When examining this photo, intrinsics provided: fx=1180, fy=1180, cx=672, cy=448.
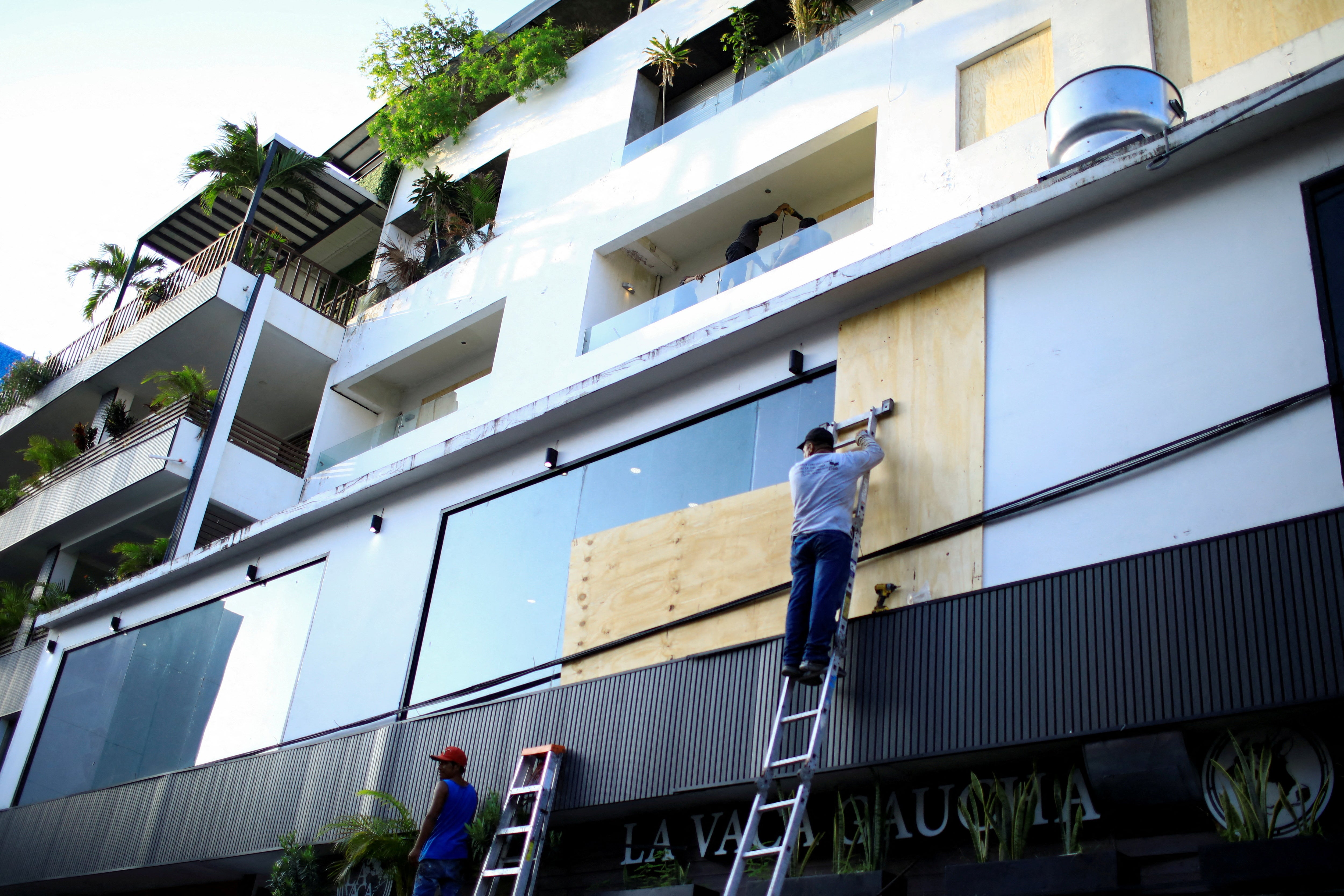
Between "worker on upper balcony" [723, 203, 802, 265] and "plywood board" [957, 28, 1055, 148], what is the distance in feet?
9.30

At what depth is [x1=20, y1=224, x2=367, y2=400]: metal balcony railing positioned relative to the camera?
2291 cm

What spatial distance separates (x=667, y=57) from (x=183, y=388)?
10096 mm

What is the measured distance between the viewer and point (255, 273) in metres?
22.5

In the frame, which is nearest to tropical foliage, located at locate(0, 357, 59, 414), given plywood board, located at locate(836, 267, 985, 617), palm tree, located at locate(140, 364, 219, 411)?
palm tree, located at locate(140, 364, 219, 411)

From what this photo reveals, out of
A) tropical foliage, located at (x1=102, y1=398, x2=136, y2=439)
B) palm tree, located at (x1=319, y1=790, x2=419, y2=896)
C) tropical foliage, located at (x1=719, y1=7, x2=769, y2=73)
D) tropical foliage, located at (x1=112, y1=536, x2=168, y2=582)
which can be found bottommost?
palm tree, located at (x1=319, y1=790, x2=419, y2=896)

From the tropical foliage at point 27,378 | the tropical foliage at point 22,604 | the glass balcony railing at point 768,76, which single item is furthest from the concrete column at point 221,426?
the glass balcony railing at point 768,76

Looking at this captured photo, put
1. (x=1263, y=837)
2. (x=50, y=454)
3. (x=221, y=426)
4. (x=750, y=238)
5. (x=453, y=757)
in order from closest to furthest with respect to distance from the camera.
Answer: (x=1263, y=837) < (x=453, y=757) < (x=750, y=238) < (x=221, y=426) < (x=50, y=454)

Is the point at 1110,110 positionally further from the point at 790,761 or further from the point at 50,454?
the point at 50,454

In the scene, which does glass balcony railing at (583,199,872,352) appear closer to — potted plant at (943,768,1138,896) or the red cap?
the red cap

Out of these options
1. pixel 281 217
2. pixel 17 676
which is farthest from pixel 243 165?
pixel 17 676

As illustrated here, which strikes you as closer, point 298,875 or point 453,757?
point 453,757

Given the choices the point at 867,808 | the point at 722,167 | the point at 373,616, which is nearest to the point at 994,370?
the point at 867,808

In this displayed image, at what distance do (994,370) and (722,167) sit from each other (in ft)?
30.5

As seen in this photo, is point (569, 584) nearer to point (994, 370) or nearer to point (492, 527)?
point (492, 527)
